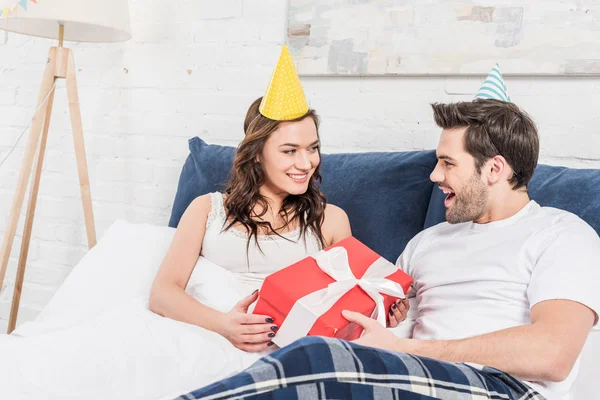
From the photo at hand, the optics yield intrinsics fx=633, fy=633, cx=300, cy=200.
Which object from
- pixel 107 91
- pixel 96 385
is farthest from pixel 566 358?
pixel 107 91

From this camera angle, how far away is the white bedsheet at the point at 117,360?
1.11 metres

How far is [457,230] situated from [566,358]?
0.45 meters

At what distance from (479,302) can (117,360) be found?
72 cm

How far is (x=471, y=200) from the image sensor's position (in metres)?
1.37

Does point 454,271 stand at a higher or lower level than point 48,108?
lower

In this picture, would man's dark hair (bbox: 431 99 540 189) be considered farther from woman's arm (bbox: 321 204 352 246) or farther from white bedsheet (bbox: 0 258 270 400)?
white bedsheet (bbox: 0 258 270 400)

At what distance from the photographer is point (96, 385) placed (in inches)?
44.3

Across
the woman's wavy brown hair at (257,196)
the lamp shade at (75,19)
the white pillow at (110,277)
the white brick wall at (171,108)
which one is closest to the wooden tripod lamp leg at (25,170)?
the lamp shade at (75,19)

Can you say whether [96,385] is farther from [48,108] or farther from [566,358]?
[48,108]

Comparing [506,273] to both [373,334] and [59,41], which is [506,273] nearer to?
[373,334]

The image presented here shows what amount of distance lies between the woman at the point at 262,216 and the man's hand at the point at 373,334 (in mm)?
491

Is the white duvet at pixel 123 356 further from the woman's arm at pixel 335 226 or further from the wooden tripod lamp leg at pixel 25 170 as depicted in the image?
the wooden tripod lamp leg at pixel 25 170

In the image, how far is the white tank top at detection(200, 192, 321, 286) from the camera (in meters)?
1.65

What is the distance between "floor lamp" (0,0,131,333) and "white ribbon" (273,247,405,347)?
127cm
